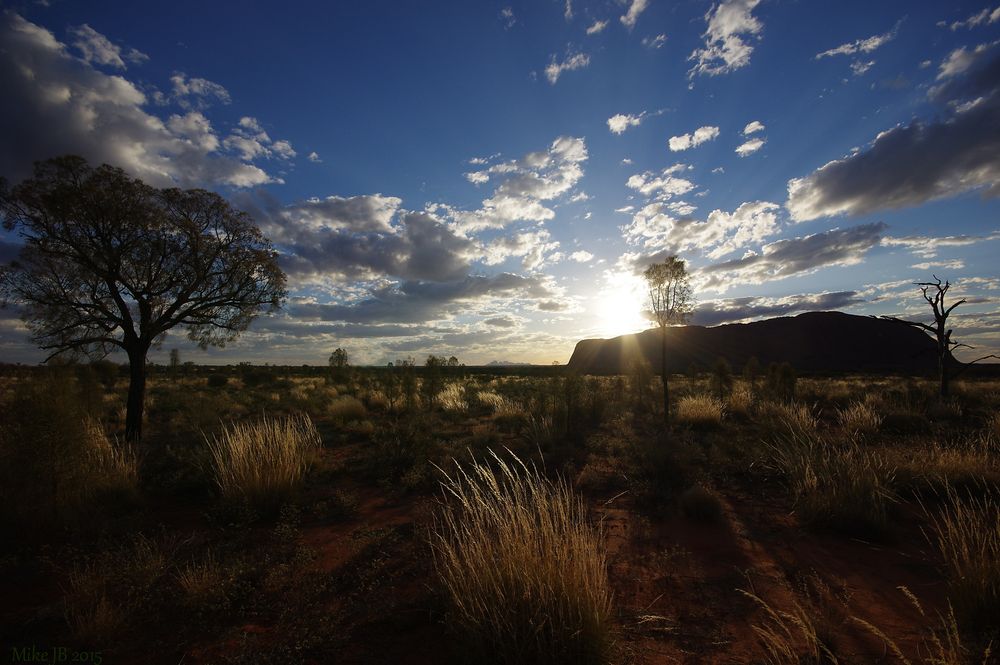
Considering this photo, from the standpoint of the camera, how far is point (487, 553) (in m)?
3.26

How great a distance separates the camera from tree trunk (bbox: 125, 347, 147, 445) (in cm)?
1008

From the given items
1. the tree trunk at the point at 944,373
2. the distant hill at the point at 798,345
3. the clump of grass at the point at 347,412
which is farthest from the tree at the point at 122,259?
the distant hill at the point at 798,345

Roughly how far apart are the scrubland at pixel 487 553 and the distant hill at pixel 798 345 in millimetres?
67647

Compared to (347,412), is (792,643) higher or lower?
lower

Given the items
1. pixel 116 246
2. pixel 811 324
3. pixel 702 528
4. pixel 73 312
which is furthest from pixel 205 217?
pixel 811 324

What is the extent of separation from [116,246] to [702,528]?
13.5m

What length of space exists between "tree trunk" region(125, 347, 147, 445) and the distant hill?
7024cm

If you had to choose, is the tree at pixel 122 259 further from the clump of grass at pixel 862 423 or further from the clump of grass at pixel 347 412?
the clump of grass at pixel 862 423

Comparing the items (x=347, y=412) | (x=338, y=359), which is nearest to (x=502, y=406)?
(x=347, y=412)

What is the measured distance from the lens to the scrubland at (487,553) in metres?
3.25

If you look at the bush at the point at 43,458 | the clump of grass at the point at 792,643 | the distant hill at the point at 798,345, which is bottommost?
the clump of grass at the point at 792,643

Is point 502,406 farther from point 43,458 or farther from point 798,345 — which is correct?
point 798,345

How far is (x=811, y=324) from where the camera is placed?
91562 mm

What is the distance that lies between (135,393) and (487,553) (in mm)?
11425
